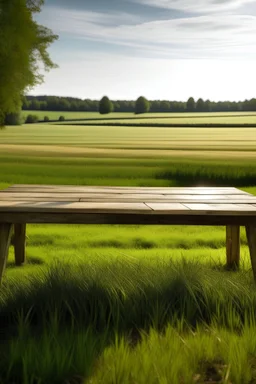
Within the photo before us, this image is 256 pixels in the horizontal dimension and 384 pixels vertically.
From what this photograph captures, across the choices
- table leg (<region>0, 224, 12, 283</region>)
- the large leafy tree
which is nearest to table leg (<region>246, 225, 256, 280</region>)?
table leg (<region>0, 224, 12, 283</region>)

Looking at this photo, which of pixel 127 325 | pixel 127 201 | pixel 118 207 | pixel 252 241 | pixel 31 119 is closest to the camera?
pixel 127 325

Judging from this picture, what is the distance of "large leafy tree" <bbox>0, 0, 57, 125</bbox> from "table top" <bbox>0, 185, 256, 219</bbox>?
9886 mm

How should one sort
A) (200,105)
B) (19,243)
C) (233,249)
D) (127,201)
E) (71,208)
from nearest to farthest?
(71,208) → (127,201) → (233,249) → (19,243) → (200,105)

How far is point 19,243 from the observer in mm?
5879

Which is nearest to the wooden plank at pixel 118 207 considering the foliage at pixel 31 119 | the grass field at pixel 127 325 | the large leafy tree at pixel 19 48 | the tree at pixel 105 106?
the grass field at pixel 127 325

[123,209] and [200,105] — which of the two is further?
[200,105]

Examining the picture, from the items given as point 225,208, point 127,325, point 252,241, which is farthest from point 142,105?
point 127,325

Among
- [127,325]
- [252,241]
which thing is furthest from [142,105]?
[127,325]

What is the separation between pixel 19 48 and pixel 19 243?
1063 centimetres

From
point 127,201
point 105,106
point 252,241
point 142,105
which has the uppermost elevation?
point 142,105

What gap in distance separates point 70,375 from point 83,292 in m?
1.01

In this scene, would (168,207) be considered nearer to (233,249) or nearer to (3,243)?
(3,243)

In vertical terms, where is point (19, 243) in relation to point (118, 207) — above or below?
below

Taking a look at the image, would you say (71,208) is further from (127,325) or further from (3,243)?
(127,325)
